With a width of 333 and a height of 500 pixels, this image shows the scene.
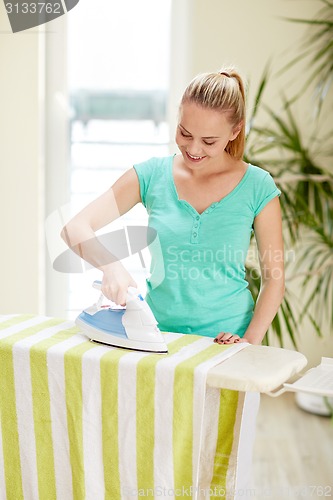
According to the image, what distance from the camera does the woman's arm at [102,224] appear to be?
1.52 metres

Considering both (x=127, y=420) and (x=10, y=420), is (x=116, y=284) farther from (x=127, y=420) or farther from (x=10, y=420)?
(x=10, y=420)

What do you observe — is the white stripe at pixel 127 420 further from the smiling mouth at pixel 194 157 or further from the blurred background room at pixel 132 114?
the blurred background room at pixel 132 114

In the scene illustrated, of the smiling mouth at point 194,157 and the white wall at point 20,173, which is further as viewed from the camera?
the white wall at point 20,173

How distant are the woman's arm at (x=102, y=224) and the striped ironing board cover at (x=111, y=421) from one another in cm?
14

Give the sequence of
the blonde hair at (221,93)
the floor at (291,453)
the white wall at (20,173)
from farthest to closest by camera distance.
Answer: the white wall at (20,173) < the floor at (291,453) < the blonde hair at (221,93)

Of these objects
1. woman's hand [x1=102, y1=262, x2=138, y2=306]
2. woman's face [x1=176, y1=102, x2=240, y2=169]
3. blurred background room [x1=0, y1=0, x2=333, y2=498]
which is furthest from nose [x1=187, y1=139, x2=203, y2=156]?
blurred background room [x1=0, y1=0, x2=333, y2=498]

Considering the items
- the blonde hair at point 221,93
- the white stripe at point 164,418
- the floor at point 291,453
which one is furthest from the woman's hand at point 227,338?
the floor at point 291,453

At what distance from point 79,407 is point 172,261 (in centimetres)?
38

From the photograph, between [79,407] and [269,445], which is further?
[269,445]

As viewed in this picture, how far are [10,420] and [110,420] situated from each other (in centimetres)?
24

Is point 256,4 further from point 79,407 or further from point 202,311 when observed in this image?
point 79,407

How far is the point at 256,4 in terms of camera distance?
3.54 m

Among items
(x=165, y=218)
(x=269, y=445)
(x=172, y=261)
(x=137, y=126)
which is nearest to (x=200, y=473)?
(x=172, y=261)

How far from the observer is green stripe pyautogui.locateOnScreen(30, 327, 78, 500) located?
1.51 meters
